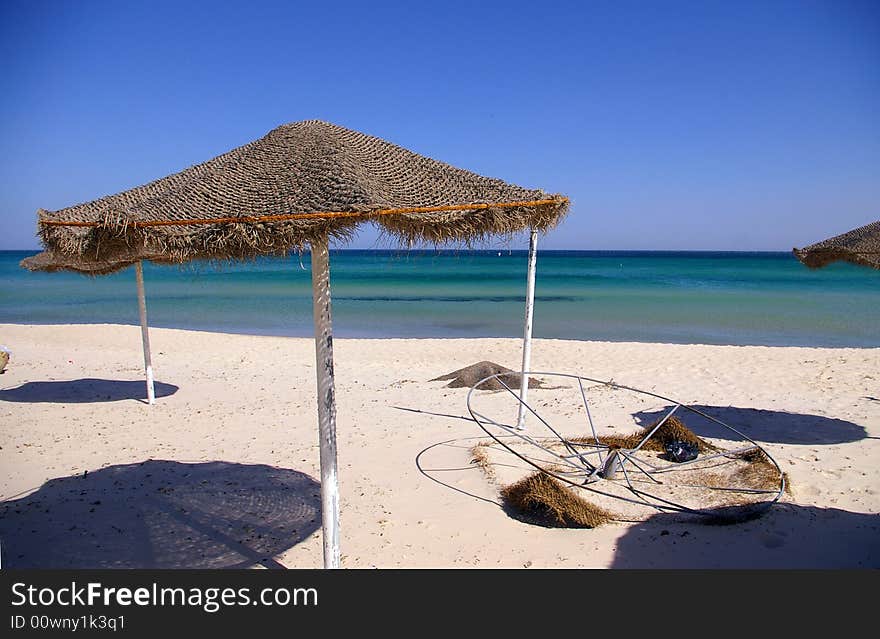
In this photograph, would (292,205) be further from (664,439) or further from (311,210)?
(664,439)

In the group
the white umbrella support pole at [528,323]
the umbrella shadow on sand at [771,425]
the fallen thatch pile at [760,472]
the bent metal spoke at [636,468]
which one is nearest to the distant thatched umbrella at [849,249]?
the umbrella shadow on sand at [771,425]

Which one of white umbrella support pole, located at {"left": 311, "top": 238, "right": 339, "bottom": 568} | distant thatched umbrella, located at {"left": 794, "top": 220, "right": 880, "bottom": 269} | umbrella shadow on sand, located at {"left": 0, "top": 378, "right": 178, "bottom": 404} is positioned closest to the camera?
white umbrella support pole, located at {"left": 311, "top": 238, "right": 339, "bottom": 568}

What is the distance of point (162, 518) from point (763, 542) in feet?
A: 13.7

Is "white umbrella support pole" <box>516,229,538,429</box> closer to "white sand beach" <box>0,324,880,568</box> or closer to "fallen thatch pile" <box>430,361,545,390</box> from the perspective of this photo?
"white sand beach" <box>0,324,880,568</box>

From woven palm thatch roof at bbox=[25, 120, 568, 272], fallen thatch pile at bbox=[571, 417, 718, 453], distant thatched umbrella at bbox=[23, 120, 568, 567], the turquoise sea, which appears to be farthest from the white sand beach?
the turquoise sea

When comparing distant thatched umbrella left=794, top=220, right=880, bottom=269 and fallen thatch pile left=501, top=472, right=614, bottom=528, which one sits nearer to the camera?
fallen thatch pile left=501, top=472, right=614, bottom=528

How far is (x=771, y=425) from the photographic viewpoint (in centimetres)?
662

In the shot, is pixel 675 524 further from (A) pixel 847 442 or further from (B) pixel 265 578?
(A) pixel 847 442

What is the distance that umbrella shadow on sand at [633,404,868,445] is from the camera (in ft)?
20.1

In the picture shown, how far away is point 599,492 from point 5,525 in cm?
433

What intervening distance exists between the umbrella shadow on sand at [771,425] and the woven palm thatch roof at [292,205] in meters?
4.15

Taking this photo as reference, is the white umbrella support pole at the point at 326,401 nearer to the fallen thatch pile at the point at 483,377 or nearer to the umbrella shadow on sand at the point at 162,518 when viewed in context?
the umbrella shadow on sand at the point at 162,518

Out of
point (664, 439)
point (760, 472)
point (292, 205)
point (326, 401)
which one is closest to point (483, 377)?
point (664, 439)

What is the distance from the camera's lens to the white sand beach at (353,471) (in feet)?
12.1
